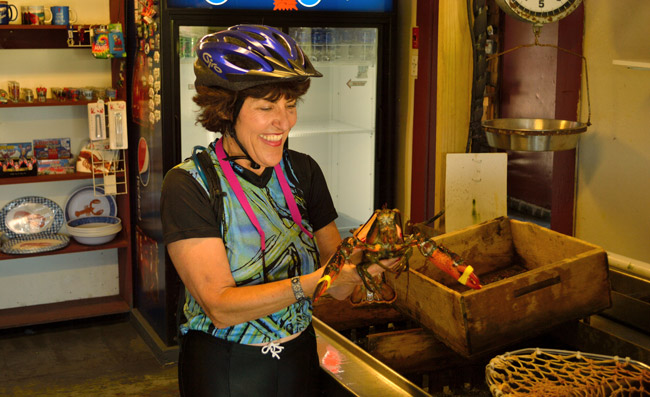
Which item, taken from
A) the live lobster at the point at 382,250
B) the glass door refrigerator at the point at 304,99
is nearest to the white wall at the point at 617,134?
the glass door refrigerator at the point at 304,99

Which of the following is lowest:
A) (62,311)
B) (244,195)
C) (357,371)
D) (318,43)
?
(62,311)

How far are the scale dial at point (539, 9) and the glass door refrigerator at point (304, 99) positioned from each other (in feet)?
5.59

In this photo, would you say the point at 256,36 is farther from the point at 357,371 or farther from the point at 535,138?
the point at 535,138

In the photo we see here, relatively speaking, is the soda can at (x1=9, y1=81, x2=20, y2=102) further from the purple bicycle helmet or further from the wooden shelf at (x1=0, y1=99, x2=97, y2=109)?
the purple bicycle helmet

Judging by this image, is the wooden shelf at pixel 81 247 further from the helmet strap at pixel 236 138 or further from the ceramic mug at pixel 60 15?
the helmet strap at pixel 236 138

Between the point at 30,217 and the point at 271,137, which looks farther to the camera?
the point at 30,217

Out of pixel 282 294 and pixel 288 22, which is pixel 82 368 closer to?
pixel 288 22

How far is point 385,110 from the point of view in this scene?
4.93m

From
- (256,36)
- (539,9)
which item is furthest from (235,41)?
(539,9)

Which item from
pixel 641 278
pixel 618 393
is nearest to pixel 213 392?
pixel 618 393

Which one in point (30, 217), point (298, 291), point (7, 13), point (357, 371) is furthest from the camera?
point (30, 217)

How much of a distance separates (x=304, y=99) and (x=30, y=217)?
198 cm

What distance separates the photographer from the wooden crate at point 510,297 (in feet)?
7.18

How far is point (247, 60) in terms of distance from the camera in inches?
68.9
